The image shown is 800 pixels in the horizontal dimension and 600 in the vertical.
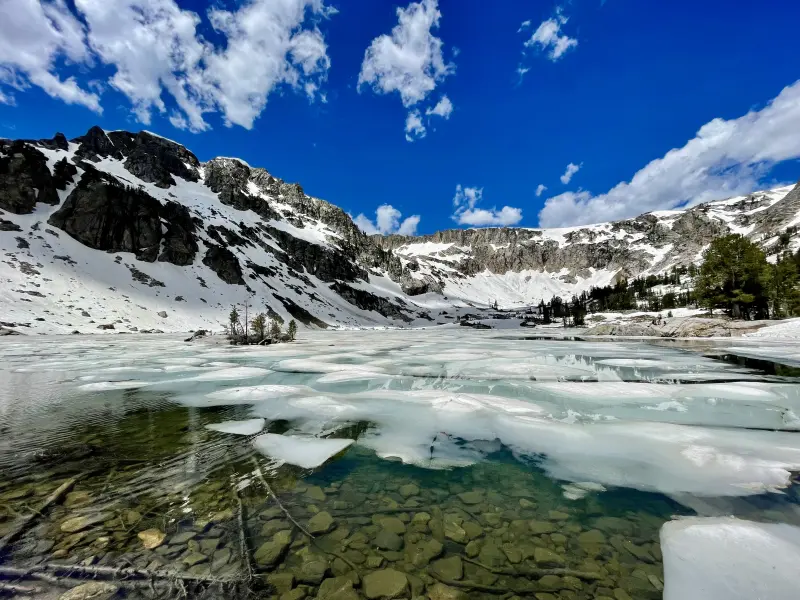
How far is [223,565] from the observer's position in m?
3.06

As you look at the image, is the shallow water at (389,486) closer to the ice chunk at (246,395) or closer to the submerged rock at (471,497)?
the submerged rock at (471,497)

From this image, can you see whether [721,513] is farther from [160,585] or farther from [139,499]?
[139,499]

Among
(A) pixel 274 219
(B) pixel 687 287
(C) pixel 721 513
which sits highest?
(A) pixel 274 219

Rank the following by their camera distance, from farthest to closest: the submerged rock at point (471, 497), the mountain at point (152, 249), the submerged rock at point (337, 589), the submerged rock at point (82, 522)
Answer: the mountain at point (152, 249)
the submerged rock at point (471, 497)
the submerged rock at point (82, 522)
the submerged rock at point (337, 589)

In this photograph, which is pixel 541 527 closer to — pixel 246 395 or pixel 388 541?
pixel 388 541

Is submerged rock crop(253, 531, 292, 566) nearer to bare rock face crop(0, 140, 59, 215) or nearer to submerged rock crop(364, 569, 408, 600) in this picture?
submerged rock crop(364, 569, 408, 600)

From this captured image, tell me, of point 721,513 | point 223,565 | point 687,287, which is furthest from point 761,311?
point 687,287

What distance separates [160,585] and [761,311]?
63679mm

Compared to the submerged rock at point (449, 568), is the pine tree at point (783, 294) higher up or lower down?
higher up

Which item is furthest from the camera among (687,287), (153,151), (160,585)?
(687,287)

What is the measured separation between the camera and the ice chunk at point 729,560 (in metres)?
2.66

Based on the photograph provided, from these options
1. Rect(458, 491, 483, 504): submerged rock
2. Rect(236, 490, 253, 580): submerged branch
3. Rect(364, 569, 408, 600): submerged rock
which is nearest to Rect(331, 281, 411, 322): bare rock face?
Rect(458, 491, 483, 504): submerged rock

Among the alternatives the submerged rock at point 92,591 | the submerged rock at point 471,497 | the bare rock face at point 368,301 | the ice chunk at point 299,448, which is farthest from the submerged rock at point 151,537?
the bare rock face at point 368,301

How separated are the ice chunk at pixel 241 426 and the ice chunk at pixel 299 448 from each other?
461mm
